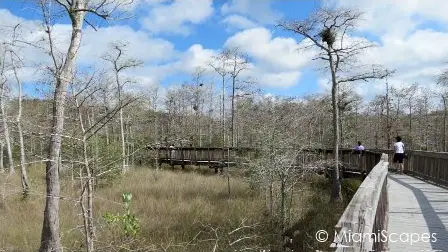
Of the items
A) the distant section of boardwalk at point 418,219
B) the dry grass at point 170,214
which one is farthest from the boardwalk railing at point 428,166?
the dry grass at point 170,214

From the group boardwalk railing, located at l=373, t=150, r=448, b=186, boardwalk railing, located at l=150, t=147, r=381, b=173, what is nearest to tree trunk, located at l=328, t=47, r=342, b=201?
boardwalk railing, located at l=150, t=147, r=381, b=173

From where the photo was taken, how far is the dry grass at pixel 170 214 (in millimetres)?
12672

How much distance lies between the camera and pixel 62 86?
343 inches

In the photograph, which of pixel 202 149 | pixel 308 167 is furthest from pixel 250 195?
pixel 202 149

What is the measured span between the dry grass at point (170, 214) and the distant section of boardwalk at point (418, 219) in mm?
3375

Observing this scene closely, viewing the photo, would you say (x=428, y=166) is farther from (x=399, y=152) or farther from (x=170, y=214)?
(x=170, y=214)

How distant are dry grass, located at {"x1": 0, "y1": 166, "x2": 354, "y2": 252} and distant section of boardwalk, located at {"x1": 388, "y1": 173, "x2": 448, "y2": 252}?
3375mm

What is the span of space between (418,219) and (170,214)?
12.9 m

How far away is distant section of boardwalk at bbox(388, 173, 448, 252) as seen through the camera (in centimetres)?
579

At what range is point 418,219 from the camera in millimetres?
7312

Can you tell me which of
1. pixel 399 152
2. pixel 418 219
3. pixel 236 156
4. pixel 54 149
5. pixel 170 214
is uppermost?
pixel 54 149

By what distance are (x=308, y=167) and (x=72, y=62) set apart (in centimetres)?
1091

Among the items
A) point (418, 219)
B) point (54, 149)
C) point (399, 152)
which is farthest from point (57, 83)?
point (399, 152)

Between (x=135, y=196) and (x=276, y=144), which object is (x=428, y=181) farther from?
(x=135, y=196)
